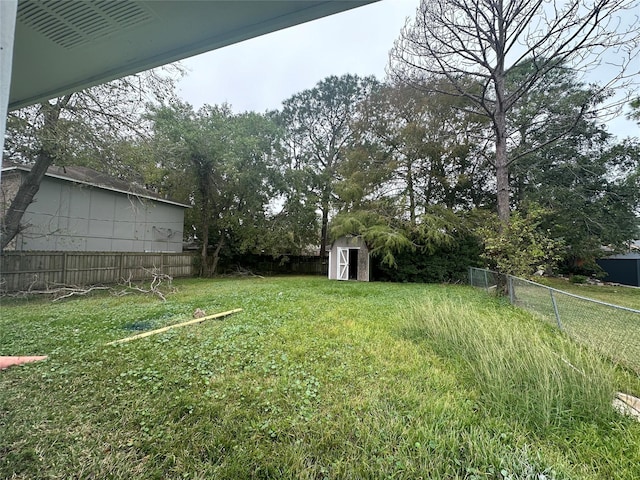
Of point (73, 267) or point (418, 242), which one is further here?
point (418, 242)

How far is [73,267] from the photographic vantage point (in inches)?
313

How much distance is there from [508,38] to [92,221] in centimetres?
1391

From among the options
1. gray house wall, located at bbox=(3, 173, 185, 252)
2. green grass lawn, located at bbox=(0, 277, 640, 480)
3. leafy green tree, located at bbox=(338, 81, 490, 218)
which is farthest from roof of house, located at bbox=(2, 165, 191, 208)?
leafy green tree, located at bbox=(338, 81, 490, 218)

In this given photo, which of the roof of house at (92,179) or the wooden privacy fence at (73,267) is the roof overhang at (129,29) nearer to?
the wooden privacy fence at (73,267)

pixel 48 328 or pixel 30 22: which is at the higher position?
pixel 30 22

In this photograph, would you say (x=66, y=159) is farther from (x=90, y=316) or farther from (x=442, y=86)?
(x=442, y=86)

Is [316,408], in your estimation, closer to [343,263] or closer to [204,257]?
[343,263]

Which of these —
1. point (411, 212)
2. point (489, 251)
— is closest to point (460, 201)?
point (411, 212)

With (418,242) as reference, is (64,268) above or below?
below

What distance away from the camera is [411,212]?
11391 millimetres

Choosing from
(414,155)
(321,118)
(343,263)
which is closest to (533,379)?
(343,263)

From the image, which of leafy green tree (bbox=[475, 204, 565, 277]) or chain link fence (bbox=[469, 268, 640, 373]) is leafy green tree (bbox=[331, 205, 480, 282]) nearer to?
leafy green tree (bbox=[475, 204, 565, 277])

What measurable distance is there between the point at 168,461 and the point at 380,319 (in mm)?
3569

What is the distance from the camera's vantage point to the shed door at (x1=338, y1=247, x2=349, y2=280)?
11.4 metres
